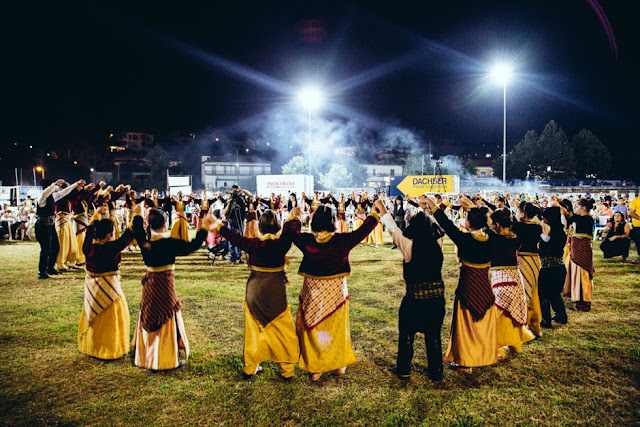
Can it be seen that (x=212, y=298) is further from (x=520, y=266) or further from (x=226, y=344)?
(x=520, y=266)

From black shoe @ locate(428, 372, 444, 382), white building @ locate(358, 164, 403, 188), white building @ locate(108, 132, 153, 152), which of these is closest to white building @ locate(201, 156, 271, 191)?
white building @ locate(358, 164, 403, 188)

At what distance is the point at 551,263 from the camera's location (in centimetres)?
547

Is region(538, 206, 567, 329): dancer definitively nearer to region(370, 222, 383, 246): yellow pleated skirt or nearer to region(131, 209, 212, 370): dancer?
region(131, 209, 212, 370): dancer

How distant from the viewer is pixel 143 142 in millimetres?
95062

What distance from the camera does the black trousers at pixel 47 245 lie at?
27.6ft

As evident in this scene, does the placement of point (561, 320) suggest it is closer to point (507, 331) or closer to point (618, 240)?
point (507, 331)

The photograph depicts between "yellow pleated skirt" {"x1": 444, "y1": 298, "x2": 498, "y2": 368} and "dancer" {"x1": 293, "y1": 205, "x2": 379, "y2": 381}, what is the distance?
4.35 feet

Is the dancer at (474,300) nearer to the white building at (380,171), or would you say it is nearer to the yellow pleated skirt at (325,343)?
the yellow pleated skirt at (325,343)

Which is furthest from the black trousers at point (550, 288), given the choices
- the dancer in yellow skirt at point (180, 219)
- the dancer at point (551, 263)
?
the dancer in yellow skirt at point (180, 219)

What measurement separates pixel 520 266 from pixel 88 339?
582cm

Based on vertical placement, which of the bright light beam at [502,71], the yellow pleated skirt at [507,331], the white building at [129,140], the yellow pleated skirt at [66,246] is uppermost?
the white building at [129,140]

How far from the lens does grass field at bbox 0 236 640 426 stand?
339cm

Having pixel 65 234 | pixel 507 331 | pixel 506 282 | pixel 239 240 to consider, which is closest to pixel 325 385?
pixel 239 240

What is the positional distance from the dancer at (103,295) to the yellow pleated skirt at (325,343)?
229cm
